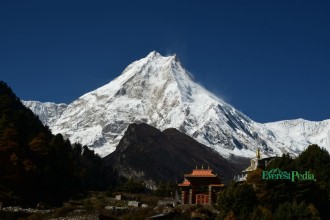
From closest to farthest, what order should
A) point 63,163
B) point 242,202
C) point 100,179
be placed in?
point 242,202
point 63,163
point 100,179

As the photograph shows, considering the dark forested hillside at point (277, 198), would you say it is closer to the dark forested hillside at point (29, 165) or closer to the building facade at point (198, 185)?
the building facade at point (198, 185)

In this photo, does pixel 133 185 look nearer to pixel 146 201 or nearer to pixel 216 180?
pixel 146 201

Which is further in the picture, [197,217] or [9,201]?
[9,201]

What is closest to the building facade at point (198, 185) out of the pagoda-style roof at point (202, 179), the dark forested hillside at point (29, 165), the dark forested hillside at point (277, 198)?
the pagoda-style roof at point (202, 179)

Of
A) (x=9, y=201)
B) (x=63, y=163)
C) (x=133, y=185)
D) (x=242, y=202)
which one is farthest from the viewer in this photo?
(x=133, y=185)

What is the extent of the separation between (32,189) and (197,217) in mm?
32771

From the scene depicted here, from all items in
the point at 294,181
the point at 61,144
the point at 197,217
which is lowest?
the point at 197,217

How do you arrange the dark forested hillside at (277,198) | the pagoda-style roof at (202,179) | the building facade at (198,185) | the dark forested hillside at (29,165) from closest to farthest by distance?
the dark forested hillside at (277,198)
the dark forested hillside at (29,165)
the building facade at (198,185)
the pagoda-style roof at (202,179)

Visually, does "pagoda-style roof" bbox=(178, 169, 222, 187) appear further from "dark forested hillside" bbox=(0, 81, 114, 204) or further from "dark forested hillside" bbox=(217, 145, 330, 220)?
"dark forested hillside" bbox=(0, 81, 114, 204)

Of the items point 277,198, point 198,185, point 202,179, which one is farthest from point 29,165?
point 277,198

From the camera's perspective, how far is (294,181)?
71188mm

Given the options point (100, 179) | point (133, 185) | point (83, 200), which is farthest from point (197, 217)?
point (100, 179)

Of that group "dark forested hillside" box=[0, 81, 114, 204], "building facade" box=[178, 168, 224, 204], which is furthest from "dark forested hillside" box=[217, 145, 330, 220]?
"dark forested hillside" box=[0, 81, 114, 204]

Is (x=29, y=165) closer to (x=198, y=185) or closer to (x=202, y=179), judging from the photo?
(x=198, y=185)
